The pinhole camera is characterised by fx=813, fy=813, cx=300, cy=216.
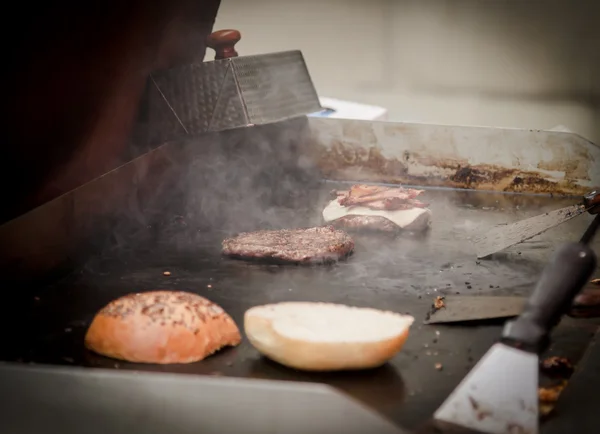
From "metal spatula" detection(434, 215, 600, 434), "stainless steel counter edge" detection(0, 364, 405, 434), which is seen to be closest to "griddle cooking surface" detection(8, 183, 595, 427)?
"metal spatula" detection(434, 215, 600, 434)

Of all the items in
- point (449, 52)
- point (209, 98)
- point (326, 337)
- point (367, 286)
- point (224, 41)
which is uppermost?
point (224, 41)

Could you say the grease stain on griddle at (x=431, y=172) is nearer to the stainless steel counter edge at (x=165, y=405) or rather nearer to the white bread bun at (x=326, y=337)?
the white bread bun at (x=326, y=337)

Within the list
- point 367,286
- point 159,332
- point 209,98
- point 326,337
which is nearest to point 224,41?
point 209,98

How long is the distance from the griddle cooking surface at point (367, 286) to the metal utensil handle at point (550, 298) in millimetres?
338

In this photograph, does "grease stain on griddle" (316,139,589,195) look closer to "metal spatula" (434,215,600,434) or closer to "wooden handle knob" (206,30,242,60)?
"wooden handle knob" (206,30,242,60)

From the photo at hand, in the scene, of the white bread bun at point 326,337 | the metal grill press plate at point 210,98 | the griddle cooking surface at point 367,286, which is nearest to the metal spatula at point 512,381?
the griddle cooking surface at point 367,286

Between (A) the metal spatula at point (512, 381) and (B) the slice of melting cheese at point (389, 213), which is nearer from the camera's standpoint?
(A) the metal spatula at point (512, 381)

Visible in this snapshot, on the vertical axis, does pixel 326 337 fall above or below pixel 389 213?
above

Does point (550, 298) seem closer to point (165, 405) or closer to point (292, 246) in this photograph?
point (165, 405)

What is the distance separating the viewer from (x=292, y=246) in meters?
2.89

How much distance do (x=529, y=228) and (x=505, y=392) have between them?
1.42m

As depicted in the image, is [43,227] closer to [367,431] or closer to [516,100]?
[367,431]

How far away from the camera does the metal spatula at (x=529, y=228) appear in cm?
286

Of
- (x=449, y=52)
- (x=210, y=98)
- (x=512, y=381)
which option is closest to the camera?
(x=512, y=381)
